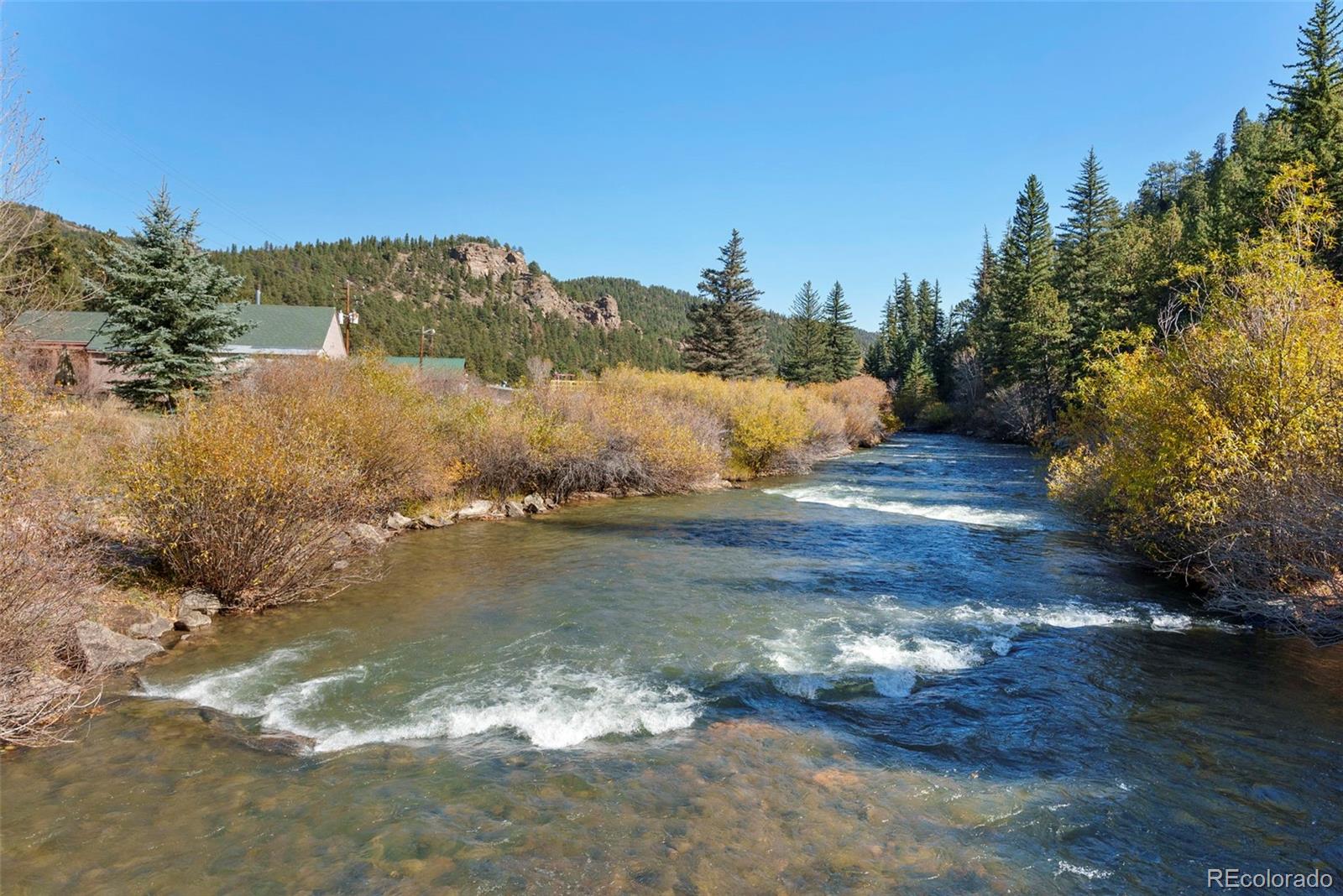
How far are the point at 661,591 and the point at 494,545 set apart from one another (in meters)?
5.82

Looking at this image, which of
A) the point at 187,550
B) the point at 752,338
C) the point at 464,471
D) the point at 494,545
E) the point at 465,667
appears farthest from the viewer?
the point at 752,338

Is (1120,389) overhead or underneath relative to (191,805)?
overhead

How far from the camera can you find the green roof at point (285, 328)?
44406 millimetres

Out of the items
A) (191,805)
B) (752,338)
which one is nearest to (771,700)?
(191,805)

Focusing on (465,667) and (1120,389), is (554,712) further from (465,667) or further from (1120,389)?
(1120,389)

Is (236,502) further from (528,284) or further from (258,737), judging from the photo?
(528,284)

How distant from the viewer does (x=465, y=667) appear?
9.42 m

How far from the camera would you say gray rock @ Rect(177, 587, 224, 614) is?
10891mm

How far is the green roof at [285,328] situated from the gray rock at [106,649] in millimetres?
38609

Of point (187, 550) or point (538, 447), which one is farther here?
point (538, 447)

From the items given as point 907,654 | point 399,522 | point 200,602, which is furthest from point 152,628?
point 907,654

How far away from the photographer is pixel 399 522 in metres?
18.3

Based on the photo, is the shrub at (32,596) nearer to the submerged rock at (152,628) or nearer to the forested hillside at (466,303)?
the submerged rock at (152,628)

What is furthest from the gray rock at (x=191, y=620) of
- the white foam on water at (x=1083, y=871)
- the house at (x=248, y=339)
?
Result: the house at (x=248, y=339)
